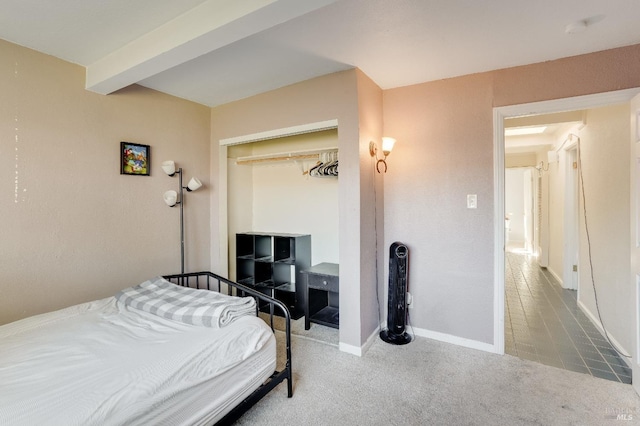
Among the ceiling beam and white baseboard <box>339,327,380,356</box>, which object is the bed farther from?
the ceiling beam

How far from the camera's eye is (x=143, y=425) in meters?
1.17

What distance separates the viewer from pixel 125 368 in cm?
132

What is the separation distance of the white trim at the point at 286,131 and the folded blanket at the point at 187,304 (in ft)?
5.21

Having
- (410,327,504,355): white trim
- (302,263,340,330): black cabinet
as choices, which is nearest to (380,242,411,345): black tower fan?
(410,327,504,355): white trim

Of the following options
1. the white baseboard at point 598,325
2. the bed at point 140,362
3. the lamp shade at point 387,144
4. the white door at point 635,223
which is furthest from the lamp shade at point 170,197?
the white baseboard at point 598,325

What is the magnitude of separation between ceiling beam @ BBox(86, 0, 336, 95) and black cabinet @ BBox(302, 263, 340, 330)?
2.09 metres

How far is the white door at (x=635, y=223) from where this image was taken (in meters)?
1.94

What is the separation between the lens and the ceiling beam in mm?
1423

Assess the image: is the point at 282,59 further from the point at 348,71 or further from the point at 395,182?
the point at 395,182

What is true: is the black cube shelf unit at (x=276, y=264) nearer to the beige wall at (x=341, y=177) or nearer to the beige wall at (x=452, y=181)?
the beige wall at (x=341, y=177)

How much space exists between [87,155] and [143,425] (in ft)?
7.16

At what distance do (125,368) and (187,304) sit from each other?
0.61m

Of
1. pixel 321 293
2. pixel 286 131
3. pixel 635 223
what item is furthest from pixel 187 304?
pixel 635 223

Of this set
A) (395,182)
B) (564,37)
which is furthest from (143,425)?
(564,37)
